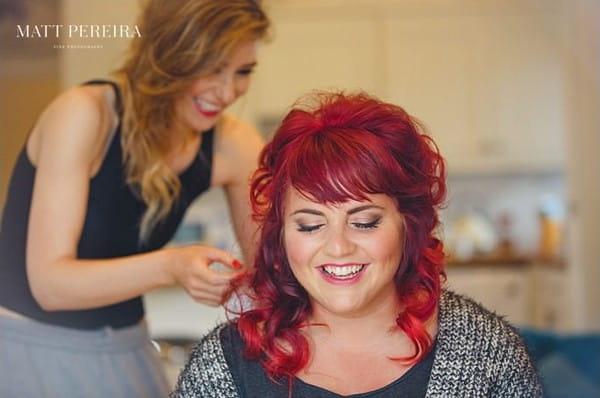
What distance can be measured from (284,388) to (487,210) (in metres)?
3.23

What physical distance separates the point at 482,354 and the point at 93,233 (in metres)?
0.50

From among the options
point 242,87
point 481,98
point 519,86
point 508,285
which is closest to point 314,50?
point 481,98

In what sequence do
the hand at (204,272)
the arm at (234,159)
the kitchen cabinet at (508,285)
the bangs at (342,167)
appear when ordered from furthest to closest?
the kitchen cabinet at (508,285) → the arm at (234,159) → the hand at (204,272) → the bangs at (342,167)

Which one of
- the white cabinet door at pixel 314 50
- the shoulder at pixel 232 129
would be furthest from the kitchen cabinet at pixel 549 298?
the shoulder at pixel 232 129

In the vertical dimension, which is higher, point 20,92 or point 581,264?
point 20,92

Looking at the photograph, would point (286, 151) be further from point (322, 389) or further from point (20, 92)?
point (20, 92)

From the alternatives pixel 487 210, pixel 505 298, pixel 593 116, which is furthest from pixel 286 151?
pixel 487 210

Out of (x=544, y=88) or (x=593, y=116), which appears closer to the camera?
(x=593, y=116)

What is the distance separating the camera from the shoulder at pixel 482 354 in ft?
3.09

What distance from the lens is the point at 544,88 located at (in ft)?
12.2

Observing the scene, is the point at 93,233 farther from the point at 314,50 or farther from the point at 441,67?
the point at 441,67

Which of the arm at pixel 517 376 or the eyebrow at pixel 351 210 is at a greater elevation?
the eyebrow at pixel 351 210

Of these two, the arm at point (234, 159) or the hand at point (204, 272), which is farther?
the arm at point (234, 159)

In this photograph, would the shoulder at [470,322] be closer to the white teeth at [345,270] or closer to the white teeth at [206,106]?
the white teeth at [345,270]
